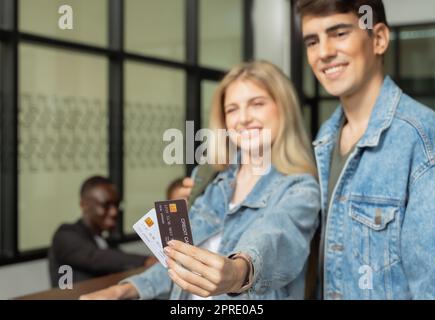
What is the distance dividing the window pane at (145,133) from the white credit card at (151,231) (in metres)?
2.01

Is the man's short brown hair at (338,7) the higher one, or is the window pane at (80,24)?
the window pane at (80,24)

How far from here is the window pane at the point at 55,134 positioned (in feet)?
7.34

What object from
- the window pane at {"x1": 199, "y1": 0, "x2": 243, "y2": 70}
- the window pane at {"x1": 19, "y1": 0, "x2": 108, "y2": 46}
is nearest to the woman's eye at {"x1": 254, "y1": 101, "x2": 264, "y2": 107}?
the window pane at {"x1": 19, "y1": 0, "x2": 108, "y2": 46}

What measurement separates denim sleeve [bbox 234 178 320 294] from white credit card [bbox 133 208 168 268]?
0.37 feet

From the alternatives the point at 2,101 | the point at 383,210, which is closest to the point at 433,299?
the point at 383,210

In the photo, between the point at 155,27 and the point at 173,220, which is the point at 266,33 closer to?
the point at 155,27

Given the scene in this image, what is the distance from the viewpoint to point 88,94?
8.12ft

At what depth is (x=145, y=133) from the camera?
103 inches

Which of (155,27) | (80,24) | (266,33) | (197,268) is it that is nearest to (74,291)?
(197,268)

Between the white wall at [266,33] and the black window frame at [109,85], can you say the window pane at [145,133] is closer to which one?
the black window frame at [109,85]

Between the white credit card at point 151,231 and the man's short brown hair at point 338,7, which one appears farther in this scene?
the man's short brown hair at point 338,7

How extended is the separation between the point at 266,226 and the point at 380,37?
0.24m

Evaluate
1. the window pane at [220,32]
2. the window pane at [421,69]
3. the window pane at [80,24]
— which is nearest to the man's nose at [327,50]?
the window pane at [80,24]

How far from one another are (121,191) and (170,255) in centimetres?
216
